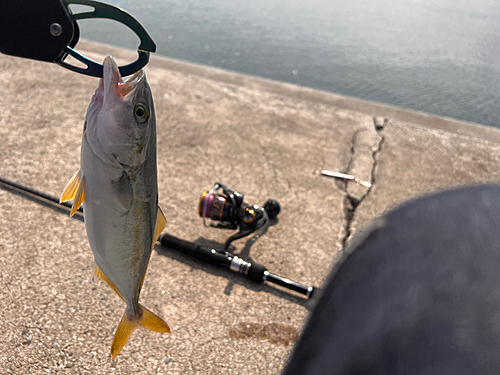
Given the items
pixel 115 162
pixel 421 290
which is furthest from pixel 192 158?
pixel 421 290

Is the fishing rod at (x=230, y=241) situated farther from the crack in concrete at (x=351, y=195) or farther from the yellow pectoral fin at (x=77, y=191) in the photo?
the yellow pectoral fin at (x=77, y=191)

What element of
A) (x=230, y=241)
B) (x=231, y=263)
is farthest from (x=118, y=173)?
(x=230, y=241)

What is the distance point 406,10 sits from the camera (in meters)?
8.94

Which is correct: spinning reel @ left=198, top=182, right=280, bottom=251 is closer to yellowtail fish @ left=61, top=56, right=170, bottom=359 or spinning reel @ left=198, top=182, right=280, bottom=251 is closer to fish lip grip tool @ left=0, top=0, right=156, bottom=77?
yellowtail fish @ left=61, top=56, right=170, bottom=359

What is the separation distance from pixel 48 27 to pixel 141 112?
291 mm

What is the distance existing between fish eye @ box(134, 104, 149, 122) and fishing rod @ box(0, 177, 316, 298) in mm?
1389

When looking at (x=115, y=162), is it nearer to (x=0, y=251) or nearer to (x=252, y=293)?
(x=252, y=293)

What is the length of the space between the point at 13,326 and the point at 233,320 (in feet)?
3.47

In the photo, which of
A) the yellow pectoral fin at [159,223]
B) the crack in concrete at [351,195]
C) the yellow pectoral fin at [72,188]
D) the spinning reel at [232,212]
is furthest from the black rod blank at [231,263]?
the yellow pectoral fin at [72,188]

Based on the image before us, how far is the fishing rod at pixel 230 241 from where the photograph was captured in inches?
88.0

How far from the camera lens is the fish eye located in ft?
3.34

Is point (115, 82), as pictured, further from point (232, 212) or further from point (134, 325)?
point (232, 212)

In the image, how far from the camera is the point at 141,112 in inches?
40.5

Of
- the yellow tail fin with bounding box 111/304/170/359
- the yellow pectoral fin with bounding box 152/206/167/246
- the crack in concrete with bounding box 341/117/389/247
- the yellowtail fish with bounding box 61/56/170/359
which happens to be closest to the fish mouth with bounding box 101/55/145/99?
the yellowtail fish with bounding box 61/56/170/359
